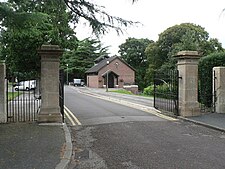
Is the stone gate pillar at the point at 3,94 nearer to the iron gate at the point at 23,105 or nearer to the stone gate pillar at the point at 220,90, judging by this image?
the iron gate at the point at 23,105

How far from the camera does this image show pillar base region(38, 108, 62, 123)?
36.9 feet

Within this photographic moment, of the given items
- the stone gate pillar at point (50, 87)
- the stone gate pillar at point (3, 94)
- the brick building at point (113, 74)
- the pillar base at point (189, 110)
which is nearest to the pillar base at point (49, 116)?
the stone gate pillar at point (50, 87)

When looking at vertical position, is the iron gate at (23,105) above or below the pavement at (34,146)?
above

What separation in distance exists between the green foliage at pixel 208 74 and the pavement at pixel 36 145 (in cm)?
404

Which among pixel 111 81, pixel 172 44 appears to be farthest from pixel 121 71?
pixel 172 44

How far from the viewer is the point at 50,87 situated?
1138 centimetres

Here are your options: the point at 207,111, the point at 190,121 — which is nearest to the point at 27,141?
the point at 190,121

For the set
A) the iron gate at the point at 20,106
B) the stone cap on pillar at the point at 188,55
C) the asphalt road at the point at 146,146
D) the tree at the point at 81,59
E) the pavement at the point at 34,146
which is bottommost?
the asphalt road at the point at 146,146

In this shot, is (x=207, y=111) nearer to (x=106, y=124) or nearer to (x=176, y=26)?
(x=106, y=124)

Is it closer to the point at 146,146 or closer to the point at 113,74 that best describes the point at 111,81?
the point at 113,74

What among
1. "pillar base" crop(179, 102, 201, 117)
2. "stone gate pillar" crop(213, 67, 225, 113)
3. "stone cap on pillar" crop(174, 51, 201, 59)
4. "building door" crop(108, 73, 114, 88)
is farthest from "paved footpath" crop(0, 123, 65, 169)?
"building door" crop(108, 73, 114, 88)

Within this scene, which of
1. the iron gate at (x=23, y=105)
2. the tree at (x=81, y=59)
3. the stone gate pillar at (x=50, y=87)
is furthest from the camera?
the tree at (x=81, y=59)

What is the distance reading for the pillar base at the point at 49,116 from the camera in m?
11.2

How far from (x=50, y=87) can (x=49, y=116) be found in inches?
41.1
